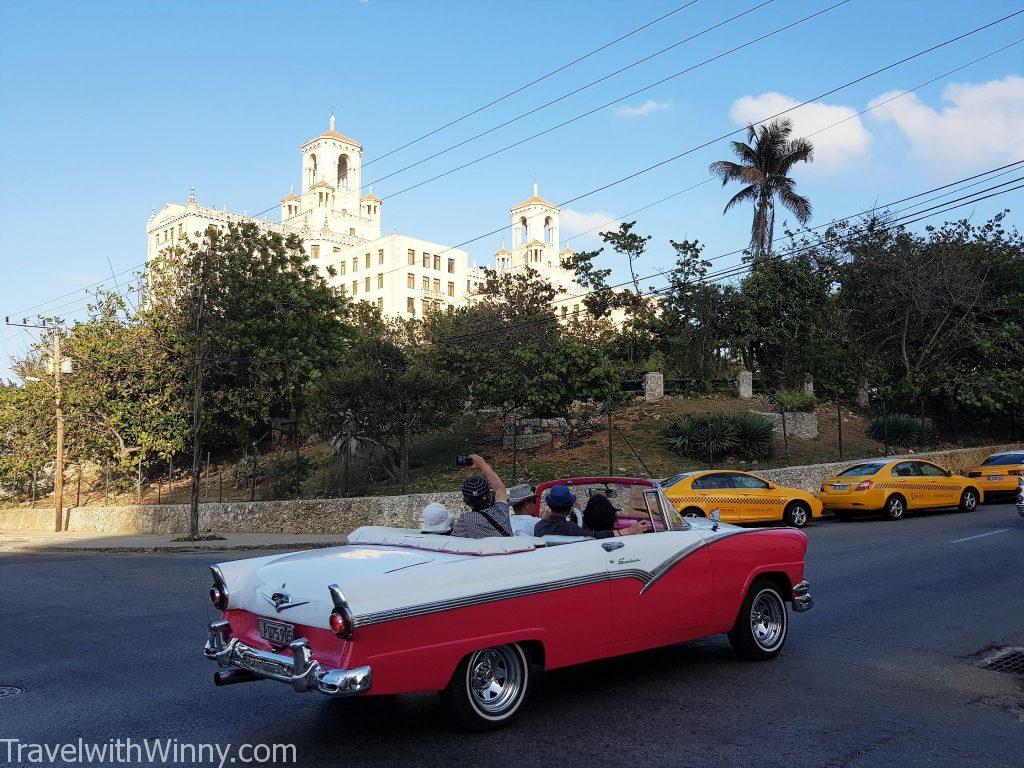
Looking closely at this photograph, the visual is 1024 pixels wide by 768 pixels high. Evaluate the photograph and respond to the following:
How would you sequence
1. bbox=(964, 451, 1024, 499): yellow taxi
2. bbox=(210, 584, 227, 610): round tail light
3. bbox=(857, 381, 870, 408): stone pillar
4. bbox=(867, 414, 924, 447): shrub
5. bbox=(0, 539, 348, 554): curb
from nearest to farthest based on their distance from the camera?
bbox=(210, 584, 227, 610): round tail light, bbox=(0, 539, 348, 554): curb, bbox=(964, 451, 1024, 499): yellow taxi, bbox=(867, 414, 924, 447): shrub, bbox=(857, 381, 870, 408): stone pillar

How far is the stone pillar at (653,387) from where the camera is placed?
3225cm

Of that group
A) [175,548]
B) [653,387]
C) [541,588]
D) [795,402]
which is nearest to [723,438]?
[795,402]

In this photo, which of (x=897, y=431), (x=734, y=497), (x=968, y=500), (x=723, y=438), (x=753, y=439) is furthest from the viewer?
(x=897, y=431)

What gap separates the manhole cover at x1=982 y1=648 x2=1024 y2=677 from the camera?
6918mm

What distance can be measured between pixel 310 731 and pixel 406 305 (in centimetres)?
10306

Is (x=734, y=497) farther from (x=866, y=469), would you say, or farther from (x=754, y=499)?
(x=866, y=469)

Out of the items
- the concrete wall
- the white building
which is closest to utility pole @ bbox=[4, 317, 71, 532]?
the concrete wall

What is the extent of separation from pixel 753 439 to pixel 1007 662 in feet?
64.8

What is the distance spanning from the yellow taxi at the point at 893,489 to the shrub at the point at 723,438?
5308 mm

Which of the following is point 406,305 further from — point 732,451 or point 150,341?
point 732,451

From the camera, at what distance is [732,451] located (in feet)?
88.5

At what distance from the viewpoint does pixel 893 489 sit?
20.2 metres

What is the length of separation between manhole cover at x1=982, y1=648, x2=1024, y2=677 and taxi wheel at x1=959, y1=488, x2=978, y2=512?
15.7m

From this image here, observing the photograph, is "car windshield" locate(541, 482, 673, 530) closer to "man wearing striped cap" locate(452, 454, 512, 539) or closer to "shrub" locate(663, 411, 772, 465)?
"man wearing striped cap" locate(452, 454, 512, 539)
